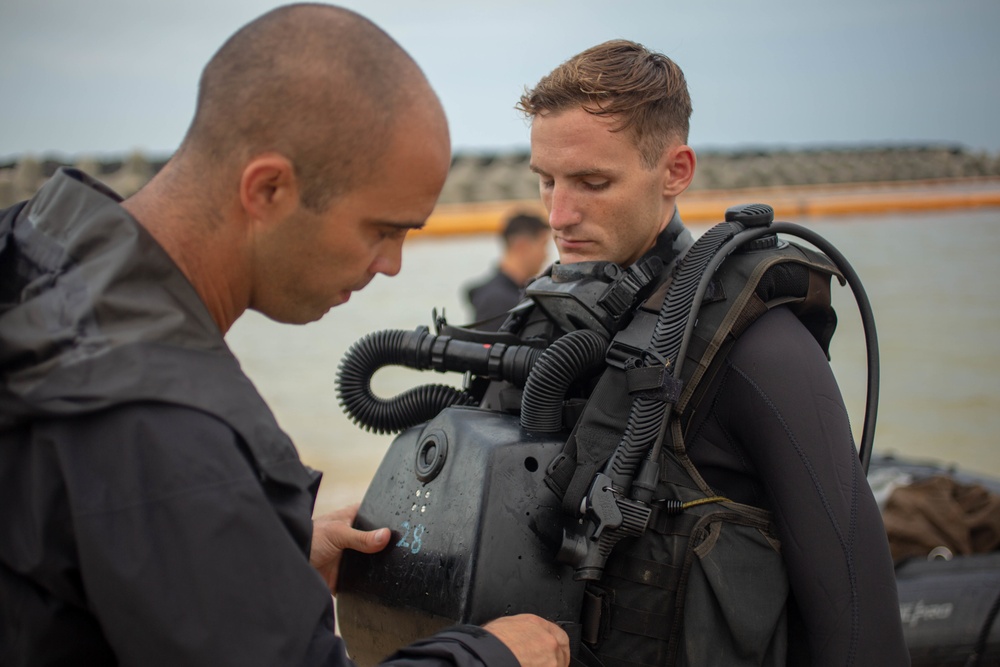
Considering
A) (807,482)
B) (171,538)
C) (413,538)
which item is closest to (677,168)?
(807,482)

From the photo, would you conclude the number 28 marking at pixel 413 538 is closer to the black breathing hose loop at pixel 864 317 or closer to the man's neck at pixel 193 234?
the man's neck at pixel 193 234

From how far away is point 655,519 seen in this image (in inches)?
69.6

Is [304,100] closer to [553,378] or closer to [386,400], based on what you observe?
[553,378]

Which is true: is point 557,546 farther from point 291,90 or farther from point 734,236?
point 291,90

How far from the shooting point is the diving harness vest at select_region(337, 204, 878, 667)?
1722mm

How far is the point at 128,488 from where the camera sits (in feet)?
3.70

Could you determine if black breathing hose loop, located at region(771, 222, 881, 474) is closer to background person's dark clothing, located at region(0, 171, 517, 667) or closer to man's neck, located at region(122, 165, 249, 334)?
man's neck, located at region(122, 165, 249, 334)

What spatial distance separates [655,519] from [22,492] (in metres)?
1.09

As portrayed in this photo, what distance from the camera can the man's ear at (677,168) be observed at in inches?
82.5

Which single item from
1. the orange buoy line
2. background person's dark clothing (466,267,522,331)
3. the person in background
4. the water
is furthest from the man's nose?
the orange buoy line

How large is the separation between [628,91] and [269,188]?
0.93 meters

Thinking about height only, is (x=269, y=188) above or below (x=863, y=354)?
above

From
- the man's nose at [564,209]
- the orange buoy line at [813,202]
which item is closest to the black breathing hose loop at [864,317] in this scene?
the man's nose at [564,209]

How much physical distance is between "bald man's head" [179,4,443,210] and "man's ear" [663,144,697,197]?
812 millimetres
